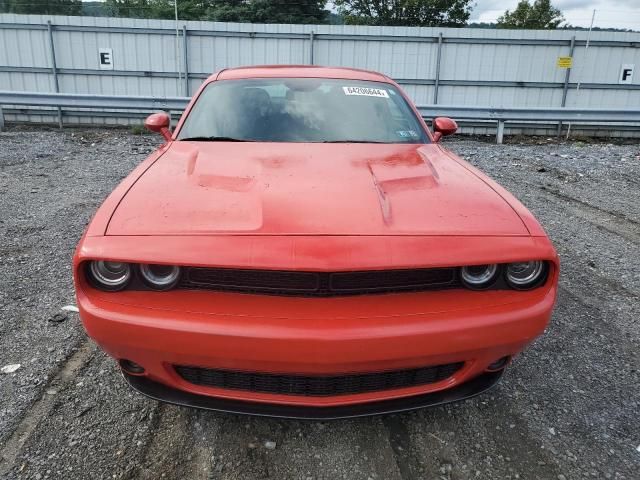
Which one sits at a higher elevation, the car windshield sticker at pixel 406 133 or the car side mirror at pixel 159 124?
the car windshield sticker at pixel 406 133

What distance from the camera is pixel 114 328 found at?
5.39 ft

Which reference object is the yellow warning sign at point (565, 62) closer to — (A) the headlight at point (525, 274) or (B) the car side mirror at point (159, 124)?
(B) the car side mirror at point (159, 124)

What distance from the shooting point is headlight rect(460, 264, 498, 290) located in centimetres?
179

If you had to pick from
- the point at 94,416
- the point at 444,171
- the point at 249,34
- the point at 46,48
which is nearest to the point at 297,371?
the point at 94,416

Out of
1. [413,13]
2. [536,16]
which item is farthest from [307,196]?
[536,16]

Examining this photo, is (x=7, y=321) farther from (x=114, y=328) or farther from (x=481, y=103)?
(x=481, y=103)

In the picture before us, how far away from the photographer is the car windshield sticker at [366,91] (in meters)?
3.25

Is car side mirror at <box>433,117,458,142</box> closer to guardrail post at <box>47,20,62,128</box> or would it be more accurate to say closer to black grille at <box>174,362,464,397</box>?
black grille at <box>174,362,464,397</box>

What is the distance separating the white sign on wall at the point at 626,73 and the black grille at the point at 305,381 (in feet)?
43.3

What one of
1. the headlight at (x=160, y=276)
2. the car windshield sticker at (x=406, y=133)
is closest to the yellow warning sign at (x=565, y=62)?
the car windshield sticker at (x=406, y=133)

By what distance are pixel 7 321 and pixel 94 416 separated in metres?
1.16

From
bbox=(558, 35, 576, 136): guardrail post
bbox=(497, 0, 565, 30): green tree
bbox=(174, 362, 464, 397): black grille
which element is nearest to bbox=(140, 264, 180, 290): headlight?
bbox=(174, 362, 464, 397): black grille

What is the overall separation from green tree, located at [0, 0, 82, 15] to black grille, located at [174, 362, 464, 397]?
51.0 m

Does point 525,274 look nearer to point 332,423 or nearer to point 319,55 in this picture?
point 332,423
